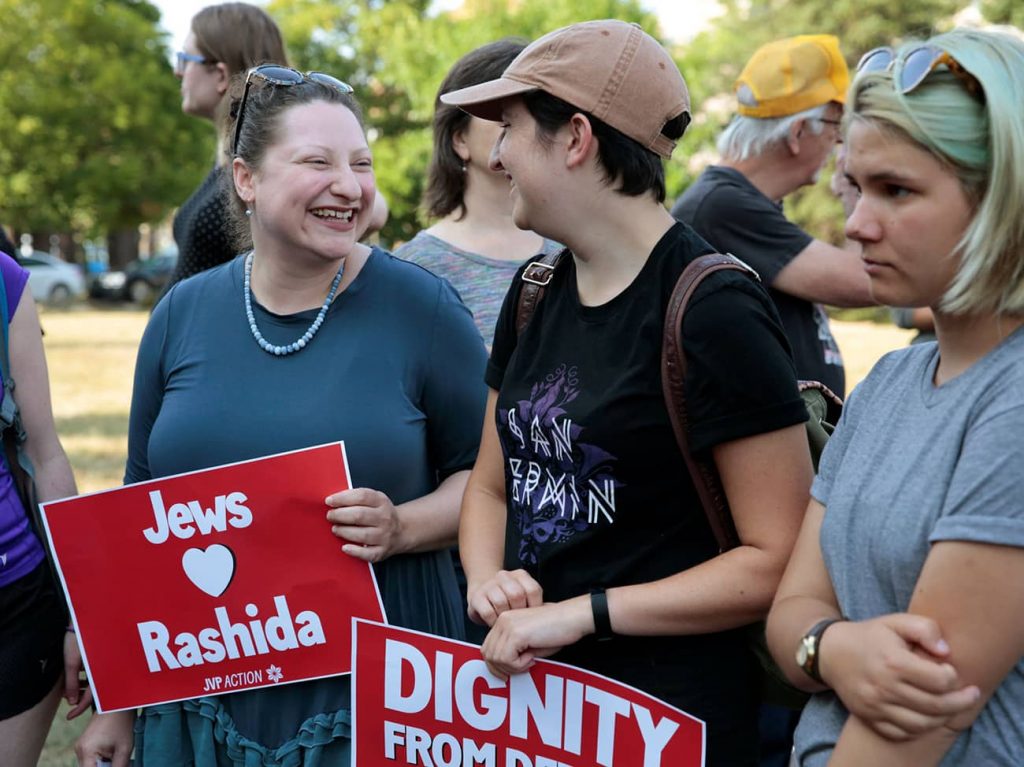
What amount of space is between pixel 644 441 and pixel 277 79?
1237 mm

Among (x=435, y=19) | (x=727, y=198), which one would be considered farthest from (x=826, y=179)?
(x=727, y=198)

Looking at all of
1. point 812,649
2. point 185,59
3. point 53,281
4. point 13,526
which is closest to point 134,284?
point 53,281

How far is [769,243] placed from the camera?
363 cm

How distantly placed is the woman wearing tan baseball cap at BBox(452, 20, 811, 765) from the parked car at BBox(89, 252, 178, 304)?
34.4 meters

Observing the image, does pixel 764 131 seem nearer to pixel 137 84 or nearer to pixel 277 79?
pixel 277 79

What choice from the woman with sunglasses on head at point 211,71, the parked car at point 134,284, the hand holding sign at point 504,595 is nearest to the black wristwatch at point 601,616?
the hand holding sign at point 504,595

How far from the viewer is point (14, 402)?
2.64 metres

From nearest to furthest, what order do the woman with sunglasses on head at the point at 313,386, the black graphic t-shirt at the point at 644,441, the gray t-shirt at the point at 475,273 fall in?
the black graphic t-shirt at the point at 644,441, the woman with sunglasses on head at the point at 313,386, the gray t-shirt at the point at 475,273

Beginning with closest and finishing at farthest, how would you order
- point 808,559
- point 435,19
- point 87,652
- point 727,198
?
point 808,559 < point 87,652 < point 727,198 < point 435,19

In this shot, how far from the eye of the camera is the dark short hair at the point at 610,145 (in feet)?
6.84

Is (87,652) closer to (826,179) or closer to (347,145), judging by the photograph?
(347,145)

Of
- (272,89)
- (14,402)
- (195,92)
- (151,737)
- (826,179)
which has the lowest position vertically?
(826,179)

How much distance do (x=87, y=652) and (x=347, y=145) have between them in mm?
1223

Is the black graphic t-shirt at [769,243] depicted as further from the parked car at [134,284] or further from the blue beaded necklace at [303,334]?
the parked car at [134,284]
